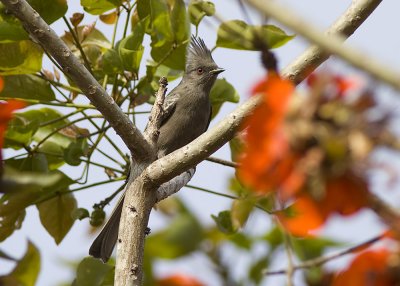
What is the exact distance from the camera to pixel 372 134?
1216mm

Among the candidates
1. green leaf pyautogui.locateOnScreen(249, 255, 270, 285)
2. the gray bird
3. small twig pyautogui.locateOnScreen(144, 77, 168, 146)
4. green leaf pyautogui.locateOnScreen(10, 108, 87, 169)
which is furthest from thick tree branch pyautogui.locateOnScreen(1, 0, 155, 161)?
green leaf pyautogui.locateOnScreen(249, 255, 270, 285)

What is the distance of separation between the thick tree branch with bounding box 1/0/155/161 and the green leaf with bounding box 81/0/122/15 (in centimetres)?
80

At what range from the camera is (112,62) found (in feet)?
13.4

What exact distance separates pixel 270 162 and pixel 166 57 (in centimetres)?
309

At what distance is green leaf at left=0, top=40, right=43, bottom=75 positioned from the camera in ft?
13.4

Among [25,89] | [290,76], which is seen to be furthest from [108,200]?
[290,76]

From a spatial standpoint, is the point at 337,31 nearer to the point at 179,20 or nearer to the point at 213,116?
the point at 179,20

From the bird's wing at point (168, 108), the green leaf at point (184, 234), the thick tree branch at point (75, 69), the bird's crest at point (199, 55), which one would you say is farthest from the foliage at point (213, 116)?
the bird's crest at point (199, 55)

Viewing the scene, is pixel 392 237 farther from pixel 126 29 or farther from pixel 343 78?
pixel 126 29

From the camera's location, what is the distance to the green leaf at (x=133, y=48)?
397 centimetres

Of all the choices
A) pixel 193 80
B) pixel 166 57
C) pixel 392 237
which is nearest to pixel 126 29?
pixel 166 57

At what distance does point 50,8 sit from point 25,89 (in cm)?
57

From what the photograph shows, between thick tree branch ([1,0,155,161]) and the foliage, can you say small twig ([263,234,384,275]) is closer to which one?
the foliage

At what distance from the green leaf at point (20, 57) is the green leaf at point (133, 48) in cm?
50
